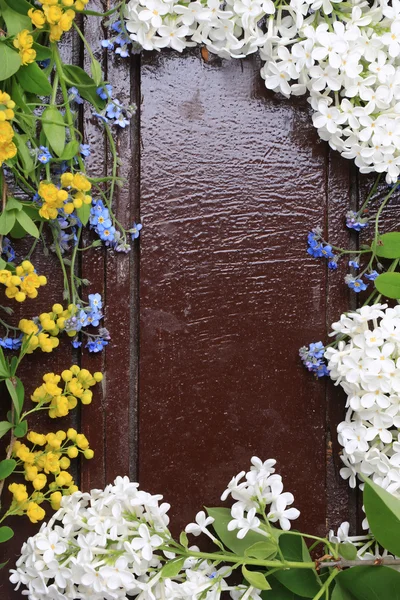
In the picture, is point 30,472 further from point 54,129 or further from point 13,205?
point 54,129

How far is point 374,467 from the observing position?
3.63 ft

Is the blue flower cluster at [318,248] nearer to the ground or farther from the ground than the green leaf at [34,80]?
nearer to the ground

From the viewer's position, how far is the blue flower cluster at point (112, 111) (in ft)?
3.65

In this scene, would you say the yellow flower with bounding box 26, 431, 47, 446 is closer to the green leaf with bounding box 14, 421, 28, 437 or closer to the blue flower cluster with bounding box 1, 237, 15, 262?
the green leaf with bounding box 14, 421, 28, 437

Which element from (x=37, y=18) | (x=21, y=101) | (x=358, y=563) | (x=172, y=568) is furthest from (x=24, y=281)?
(x=358, y=563)

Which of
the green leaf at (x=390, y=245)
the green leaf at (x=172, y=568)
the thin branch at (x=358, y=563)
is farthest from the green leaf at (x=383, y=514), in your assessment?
the green leaf at (x=390, y=245)

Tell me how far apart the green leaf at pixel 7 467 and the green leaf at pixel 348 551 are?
22.7 inches

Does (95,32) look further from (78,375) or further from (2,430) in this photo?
(2,430)

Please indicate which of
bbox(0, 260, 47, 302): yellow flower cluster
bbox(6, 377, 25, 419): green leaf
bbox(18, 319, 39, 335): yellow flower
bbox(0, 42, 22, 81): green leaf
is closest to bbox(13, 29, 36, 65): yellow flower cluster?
bbox(0, 42, 22, 81): green leaf

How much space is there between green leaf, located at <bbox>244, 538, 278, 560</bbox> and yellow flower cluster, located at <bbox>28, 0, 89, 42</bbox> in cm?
89

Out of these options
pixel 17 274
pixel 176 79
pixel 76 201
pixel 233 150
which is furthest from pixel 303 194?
pixel 17 274

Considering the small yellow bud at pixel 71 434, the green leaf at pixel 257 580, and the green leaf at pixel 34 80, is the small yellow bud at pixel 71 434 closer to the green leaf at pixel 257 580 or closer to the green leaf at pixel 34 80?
the green leaf at pixel 257 580

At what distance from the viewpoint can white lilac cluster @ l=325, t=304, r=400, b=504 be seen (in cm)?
107

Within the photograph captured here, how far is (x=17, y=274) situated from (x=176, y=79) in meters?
0.48
